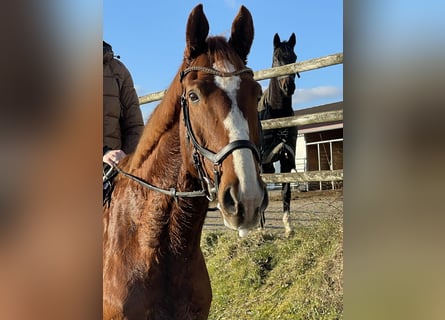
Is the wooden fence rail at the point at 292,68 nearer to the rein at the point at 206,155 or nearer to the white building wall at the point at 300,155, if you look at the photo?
the white building wall at the point at 300,155

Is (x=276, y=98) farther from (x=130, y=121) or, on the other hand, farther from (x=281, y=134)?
(x=130, y=121)

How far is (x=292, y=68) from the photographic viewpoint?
2721mm

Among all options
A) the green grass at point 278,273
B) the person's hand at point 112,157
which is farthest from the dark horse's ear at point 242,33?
the green grass at point 278,273

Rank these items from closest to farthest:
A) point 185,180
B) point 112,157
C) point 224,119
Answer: point 224,119 < point 185,180 < point 112,157

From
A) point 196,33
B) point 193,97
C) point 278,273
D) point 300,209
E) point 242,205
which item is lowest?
point 278,273

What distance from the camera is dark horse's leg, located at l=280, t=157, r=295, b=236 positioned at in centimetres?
286

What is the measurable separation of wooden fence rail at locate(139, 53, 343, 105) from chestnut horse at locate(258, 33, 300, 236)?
0.14 feet

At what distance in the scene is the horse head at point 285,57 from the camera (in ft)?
7.93

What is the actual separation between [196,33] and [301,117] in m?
1.22

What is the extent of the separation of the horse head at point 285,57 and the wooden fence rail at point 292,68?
0.04m

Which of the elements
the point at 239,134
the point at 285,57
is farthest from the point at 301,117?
the point at 239,134
